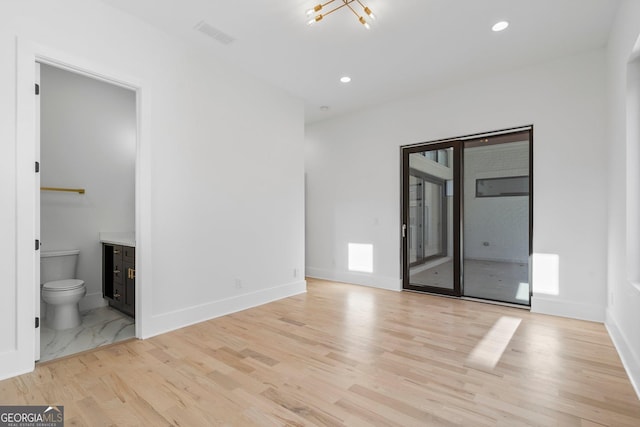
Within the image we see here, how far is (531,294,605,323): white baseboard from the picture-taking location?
353cm

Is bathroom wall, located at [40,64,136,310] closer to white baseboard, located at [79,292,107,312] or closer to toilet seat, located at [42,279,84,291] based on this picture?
white baseboard, located at [79,292,107,312]

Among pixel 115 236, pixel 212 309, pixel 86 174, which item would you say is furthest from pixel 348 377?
pixel 86 174

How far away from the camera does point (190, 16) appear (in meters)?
2.99

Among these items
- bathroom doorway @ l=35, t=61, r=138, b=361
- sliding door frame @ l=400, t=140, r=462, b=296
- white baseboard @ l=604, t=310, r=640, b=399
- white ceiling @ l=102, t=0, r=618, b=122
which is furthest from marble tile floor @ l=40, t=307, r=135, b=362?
white baseboard @ l=604, t=310, r=640, b=399

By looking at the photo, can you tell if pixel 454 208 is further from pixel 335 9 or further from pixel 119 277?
pixel 119 277

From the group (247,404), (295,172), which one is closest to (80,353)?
(247,404)

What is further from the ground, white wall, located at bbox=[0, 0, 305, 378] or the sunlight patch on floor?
white wall, located at bbox=[0, 0, 305, 378]

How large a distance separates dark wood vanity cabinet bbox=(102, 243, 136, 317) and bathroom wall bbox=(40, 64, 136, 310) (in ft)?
0.71

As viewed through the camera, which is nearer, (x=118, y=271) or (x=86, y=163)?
(x=118, y=271)

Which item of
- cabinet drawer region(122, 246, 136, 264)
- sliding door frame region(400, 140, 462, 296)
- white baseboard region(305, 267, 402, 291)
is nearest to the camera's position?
cabinet drawer region(122, 246, 136, 264)

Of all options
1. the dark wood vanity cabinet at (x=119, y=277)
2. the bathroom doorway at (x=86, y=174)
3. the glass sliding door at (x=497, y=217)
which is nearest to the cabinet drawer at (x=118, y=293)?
the dark wood vanity cabinet at (x=119, y=277)

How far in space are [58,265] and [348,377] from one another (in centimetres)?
348

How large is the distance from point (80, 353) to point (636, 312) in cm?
437

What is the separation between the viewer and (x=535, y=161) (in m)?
3.91
